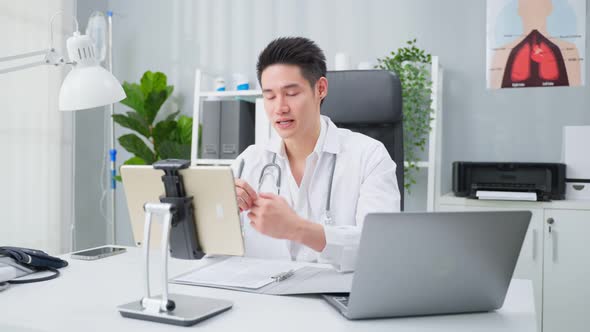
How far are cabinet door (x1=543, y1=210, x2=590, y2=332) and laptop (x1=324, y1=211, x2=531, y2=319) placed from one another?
153 cm

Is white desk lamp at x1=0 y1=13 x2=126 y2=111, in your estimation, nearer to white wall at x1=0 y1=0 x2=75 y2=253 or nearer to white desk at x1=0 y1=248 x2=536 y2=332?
white desk at x1=0 y1=248 x2=536 y2=332

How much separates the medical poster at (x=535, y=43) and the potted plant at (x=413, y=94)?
40 cm

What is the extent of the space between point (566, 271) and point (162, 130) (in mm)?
2346

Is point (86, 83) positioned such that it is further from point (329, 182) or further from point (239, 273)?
point (329, 182)

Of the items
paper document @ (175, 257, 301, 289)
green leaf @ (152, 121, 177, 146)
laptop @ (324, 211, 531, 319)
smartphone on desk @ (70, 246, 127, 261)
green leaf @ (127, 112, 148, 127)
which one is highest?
green leaf @ (127, 112, 148, 127)

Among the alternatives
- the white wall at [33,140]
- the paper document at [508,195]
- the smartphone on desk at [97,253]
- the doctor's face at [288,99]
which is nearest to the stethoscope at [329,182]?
the doctor's face at [288,99]

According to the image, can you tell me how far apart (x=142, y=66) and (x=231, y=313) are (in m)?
3.00

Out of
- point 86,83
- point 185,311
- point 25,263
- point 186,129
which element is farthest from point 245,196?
point 186,129

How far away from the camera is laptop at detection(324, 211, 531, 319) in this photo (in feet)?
2.73

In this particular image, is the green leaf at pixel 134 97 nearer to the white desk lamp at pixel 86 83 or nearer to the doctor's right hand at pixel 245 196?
the white desk lamp at pixel 86 83

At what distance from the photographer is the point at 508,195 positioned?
230cm

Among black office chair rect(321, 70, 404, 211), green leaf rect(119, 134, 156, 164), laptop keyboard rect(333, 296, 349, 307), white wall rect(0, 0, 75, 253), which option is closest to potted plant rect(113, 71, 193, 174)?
green leaf rect(119, 134, 156, 164)

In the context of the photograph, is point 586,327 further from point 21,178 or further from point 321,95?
point 21,178

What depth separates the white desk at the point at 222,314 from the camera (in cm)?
87
